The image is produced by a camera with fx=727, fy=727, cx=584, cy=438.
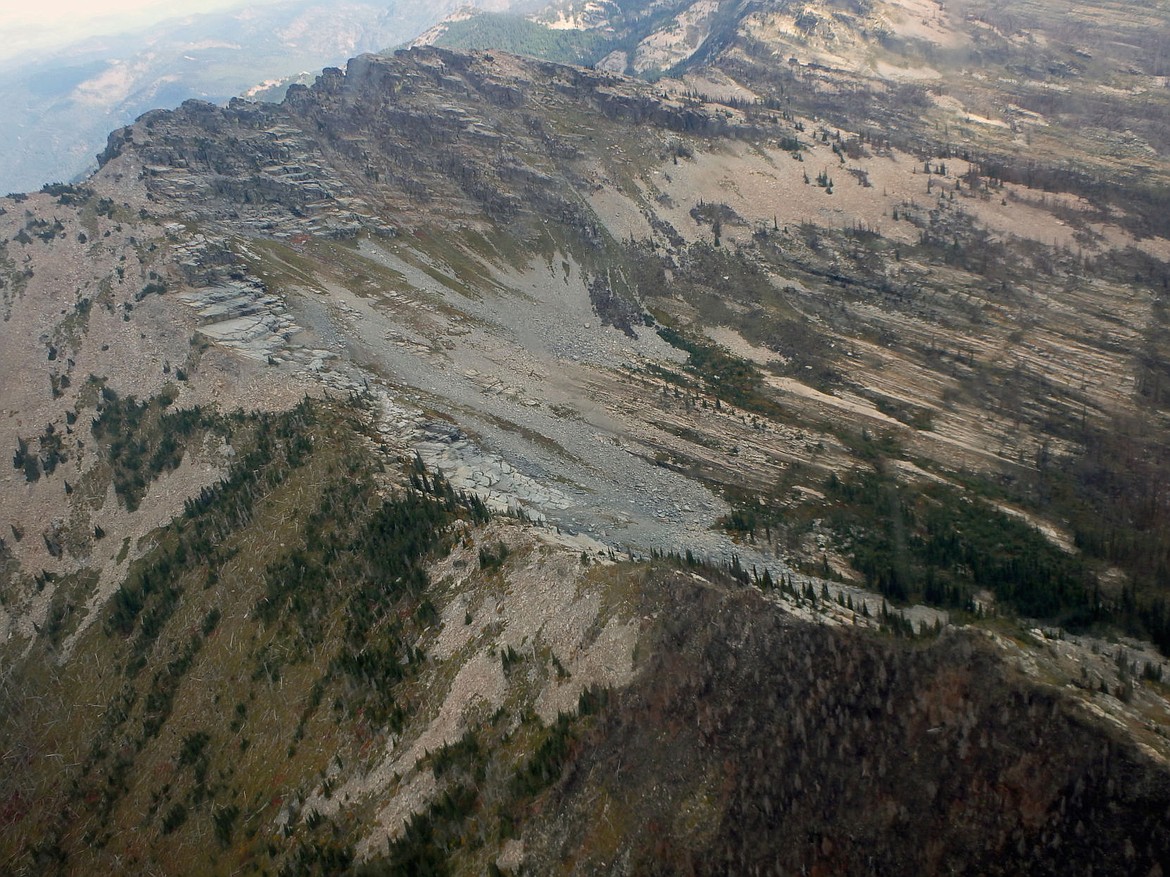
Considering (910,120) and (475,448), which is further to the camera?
(910,120)

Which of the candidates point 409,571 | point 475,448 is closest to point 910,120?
point 475,448

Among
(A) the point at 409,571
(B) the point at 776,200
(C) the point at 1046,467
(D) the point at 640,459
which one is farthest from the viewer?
(B) the point at 776,200

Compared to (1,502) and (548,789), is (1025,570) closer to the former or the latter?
(548,789)

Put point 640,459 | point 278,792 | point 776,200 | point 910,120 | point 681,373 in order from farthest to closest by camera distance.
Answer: point 910,120
point 776,200
point 681,373
point 640,459
point 278,792

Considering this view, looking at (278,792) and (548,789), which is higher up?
(548,789)

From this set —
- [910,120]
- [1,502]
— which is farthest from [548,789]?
[910,120]

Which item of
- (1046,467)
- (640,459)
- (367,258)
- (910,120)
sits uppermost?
(910,120)

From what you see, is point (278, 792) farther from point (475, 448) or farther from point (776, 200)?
point (776, 200)
